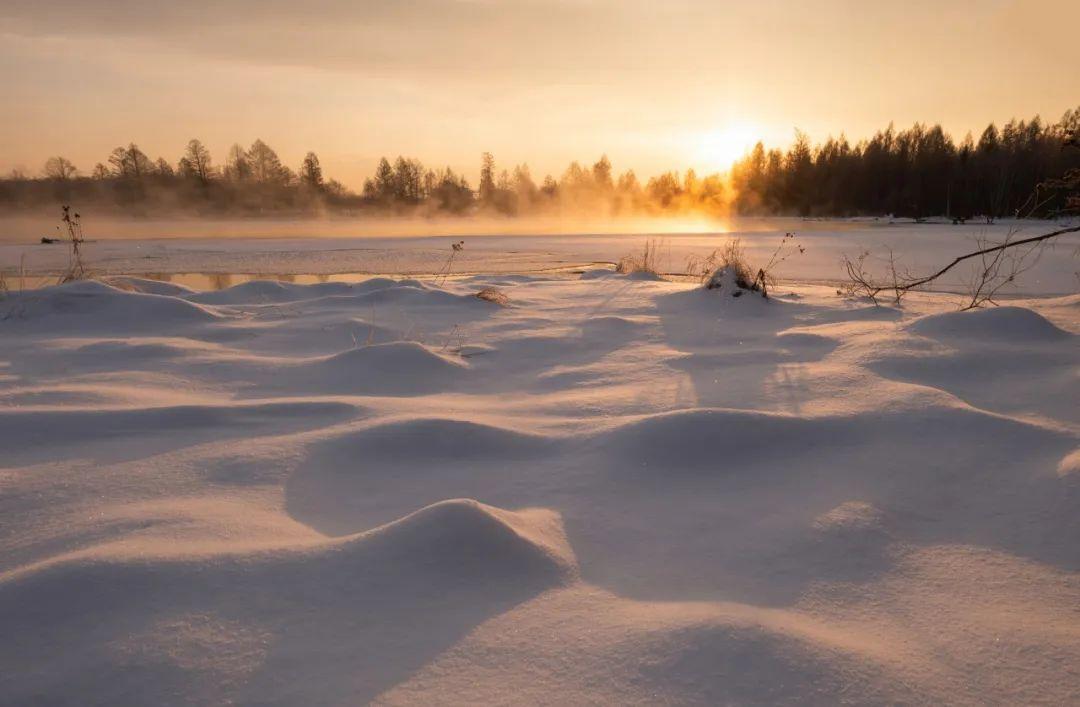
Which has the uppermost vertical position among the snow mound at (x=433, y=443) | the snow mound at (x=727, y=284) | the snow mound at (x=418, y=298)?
the snow mound at (x=727, y=284)

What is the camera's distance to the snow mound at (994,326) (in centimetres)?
346

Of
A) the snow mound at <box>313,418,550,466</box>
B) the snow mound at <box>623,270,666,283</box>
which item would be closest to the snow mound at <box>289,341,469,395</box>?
the snow mound at <box>313,418,550,466</box>

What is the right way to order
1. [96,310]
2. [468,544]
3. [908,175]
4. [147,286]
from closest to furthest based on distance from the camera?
1. [468,544]
2. [96,310]
3. [147,286]
4. [908,175]

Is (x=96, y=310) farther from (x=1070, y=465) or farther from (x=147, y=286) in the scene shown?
(x=1070, y=465)

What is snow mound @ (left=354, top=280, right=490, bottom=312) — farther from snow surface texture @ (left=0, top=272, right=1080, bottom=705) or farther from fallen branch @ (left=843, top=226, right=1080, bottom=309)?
fallen branch @ (left=843, top=226, right=1080, bottom=309)

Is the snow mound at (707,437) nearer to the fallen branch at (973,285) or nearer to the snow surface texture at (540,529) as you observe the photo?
the snow surface texture at (540,529)

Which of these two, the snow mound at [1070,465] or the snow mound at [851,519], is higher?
the snow mound at [1070,465]

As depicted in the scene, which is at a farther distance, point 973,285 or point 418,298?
point 973,285

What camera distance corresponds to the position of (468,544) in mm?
1362

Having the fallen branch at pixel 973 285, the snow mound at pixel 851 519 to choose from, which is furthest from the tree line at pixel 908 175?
the snow mound at pixel 851 519

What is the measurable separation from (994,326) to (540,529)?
12.2ft

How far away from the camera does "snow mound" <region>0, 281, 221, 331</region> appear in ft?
13.6

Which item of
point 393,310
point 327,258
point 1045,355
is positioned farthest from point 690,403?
point 327,258

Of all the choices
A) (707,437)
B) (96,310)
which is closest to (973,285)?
(707,437)
